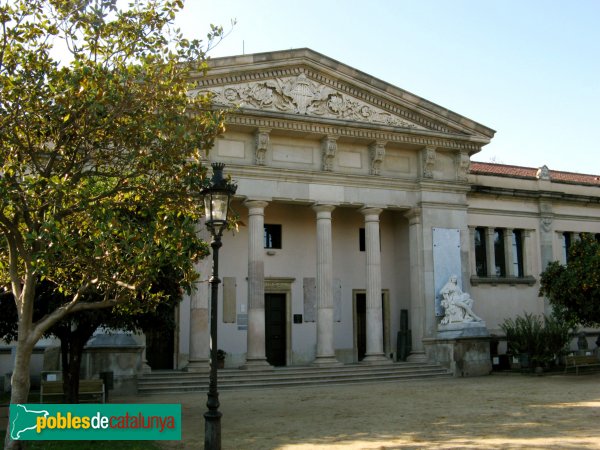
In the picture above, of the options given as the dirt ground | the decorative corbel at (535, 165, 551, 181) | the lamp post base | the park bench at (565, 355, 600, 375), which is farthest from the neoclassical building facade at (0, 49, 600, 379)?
the lamp post base

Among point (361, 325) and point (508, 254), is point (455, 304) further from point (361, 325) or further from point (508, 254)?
point (508, 254)

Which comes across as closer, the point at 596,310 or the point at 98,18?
the point at 98,18

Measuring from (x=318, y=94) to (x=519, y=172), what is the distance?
45.8ft

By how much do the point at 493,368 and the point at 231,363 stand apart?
10.7 m

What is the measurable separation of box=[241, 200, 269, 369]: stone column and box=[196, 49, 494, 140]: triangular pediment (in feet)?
12.7

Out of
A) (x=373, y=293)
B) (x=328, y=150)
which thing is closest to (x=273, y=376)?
(x=373, y=293)

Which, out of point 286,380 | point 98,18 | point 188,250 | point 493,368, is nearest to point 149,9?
point 98,18

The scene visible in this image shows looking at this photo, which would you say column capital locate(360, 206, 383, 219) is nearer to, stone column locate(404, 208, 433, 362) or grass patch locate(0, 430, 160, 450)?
stone column locate(404, 208, 433, 362)

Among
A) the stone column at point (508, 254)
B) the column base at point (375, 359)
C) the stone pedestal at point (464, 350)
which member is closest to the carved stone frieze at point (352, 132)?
the stone column at point (508, 254)

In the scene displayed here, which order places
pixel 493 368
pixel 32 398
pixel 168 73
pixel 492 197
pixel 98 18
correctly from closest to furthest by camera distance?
pixel 98 18 < pixel 168 73 < pixel 32 398 < pixel 493 368 < pixel 492 197

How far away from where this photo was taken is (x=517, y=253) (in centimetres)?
3138

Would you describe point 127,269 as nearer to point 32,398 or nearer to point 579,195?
point 32,398

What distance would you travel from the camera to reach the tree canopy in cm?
1006

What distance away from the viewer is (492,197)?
30500 millimetres
